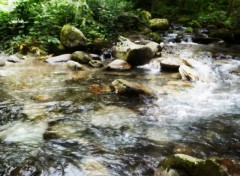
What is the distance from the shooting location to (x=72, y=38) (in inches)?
428

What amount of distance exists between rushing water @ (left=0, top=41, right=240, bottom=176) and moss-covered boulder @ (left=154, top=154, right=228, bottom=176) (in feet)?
1.17

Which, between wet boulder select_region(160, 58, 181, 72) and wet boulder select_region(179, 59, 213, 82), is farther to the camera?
wet boulder select_region(160, 58, 181, 72)

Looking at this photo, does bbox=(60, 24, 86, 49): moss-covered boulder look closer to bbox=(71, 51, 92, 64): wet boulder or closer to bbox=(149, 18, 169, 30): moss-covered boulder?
bbox=(71, 51, 92, 64): wet boulder

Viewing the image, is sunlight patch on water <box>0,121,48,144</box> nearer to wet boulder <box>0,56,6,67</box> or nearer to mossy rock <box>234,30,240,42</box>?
wet boulder <box>0,56,6,67</box>

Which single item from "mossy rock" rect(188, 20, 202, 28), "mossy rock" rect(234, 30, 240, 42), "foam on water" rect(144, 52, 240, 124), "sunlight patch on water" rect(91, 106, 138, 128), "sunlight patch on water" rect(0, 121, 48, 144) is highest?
"mossy rock" rect(188, 20, 202, 28)

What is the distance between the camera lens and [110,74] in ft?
28.6

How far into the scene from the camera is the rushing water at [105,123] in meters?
3.95

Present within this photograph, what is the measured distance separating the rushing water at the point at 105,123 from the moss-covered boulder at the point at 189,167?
0.36 m

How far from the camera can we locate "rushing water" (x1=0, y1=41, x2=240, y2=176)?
13.0 feet

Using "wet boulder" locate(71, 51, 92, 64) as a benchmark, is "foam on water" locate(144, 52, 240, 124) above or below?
below

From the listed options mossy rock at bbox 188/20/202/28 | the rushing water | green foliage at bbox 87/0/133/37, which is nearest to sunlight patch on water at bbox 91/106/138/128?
the rushing water

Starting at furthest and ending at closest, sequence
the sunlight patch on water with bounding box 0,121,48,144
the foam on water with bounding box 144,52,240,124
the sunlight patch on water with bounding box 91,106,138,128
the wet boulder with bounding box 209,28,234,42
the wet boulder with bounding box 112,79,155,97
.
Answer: the wet boulder with bounding box 209,28,234,42 → the wet boulder with bounding box 112,79,155,97 → the foam on water with bounding box 144,52,240,124 → the sunlight patch on water with bounding box 91,106,138,128 → the sunlight patch on water with bounding box 0,121,48,144

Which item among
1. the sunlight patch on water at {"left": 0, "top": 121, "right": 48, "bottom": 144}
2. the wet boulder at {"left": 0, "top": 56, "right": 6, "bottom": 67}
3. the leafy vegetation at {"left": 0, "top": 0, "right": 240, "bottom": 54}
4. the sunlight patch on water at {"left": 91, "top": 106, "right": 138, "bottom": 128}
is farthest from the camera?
the leafy vegetation at {"left": 0, "top": 0, "right": 240, "bottom": 54}

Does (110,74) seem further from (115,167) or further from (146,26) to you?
(146,26)
